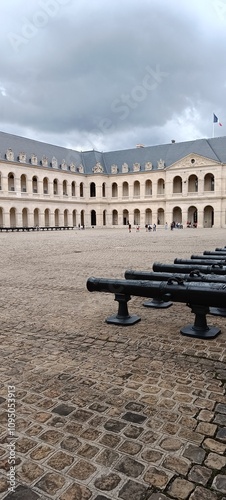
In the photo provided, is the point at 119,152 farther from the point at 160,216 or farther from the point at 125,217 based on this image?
the point at 160,216

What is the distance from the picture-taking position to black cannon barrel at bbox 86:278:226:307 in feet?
14.4

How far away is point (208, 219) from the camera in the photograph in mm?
65125

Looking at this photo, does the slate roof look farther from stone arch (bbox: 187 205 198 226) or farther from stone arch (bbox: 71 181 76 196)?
stone arch (bbox: 187 205 198 226)

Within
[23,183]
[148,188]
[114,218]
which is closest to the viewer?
[23,183]

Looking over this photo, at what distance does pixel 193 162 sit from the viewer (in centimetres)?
6175

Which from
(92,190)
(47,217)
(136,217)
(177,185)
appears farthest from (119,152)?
(47,217)

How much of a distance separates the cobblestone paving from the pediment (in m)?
58.4

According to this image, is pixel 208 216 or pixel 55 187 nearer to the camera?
pixel 208 216

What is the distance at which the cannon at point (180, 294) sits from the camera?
4.43m

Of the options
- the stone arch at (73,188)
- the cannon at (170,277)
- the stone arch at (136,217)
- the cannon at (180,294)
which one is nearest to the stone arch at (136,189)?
the stone arch at (136,217)

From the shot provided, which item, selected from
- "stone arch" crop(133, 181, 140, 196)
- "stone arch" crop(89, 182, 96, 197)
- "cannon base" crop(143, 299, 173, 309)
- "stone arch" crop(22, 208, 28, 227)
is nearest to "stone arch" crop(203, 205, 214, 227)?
"stone arch" crop(133, 181, 140, 196)

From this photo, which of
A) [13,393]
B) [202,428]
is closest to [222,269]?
[202,428]

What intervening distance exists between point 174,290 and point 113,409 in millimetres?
2003

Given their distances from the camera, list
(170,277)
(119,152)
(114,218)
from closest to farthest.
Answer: (170,277) → (119,152) → (114,218)
